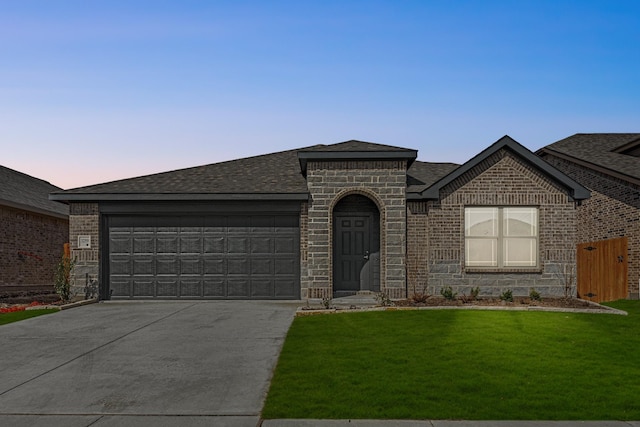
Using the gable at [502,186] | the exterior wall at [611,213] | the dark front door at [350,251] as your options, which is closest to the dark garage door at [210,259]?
the dark front door at [350,251]

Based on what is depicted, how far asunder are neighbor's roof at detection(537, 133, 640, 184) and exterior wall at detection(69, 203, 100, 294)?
17855 mm

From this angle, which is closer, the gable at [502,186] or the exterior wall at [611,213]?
the gable at [502,186]

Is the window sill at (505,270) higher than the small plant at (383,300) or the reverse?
higher

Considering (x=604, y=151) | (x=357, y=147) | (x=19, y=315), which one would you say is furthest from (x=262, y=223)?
(x=604, y=151)

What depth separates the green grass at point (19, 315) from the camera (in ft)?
42.8

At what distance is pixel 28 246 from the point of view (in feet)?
71.6

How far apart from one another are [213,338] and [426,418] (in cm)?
561

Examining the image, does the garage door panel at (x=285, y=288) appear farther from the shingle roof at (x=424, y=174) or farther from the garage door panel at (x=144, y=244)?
the shingle roof at (x=424, y=174)

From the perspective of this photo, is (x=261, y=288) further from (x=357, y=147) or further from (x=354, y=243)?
(x=357, y=147)

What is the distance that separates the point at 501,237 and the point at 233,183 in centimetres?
874

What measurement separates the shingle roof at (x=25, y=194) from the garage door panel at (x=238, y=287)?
9.86m

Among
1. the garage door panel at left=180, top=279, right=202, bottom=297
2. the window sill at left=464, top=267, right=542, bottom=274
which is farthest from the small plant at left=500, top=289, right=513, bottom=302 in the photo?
the garage door panel at left=180, top=279, right=202, bottom=297

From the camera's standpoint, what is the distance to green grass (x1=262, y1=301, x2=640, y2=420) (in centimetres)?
608

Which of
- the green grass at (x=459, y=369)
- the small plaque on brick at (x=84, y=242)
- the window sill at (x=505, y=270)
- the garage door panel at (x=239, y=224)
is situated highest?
the garage door panel at (x=239, y=224)
